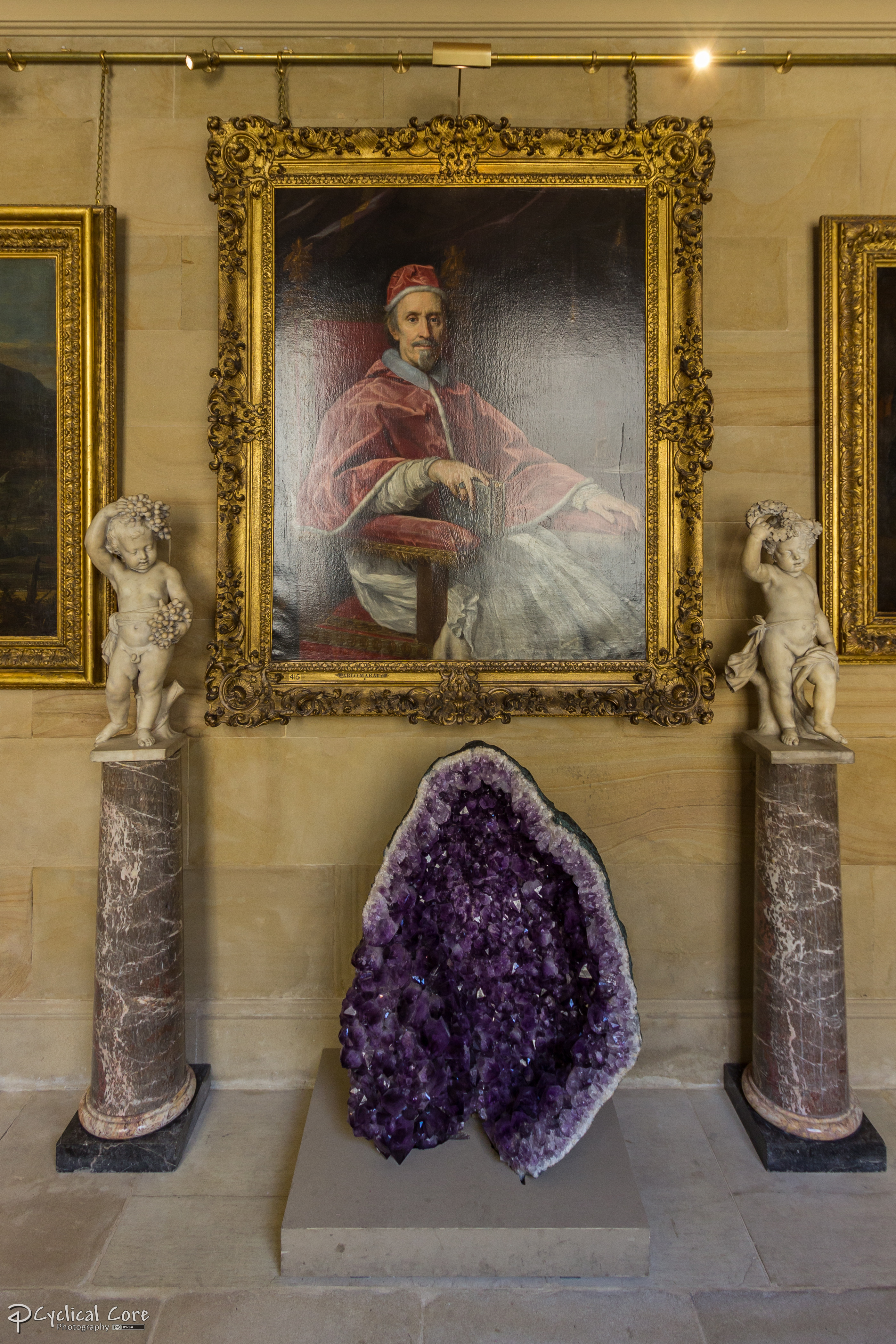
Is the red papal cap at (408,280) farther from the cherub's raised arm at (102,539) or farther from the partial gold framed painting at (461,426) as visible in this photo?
the cherub's raised arm at (102,539)

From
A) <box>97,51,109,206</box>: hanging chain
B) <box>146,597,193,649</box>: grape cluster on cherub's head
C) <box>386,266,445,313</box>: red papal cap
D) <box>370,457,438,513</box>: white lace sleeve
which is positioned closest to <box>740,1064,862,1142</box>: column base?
<box>370,457,438,513</box>: white lace sleeve

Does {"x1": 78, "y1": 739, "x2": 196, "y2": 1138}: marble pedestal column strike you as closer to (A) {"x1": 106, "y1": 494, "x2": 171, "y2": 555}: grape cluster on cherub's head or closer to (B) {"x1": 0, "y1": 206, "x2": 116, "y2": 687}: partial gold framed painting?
(B) {"x1": 0, "y1": 206, "x2": 116, "y2": 687}: partial gold framed painting

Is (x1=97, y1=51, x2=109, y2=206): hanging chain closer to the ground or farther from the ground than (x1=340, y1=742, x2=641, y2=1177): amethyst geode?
farther from the ground

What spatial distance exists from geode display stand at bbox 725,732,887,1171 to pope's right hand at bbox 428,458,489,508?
1.54m

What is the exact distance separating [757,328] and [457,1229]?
3.56 m

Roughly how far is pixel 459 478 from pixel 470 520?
0.60 feet

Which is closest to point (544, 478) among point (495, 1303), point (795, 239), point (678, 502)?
point (678, 502)

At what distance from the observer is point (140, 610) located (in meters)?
3.11

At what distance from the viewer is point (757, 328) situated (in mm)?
3486

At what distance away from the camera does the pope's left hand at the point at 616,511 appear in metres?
3.40

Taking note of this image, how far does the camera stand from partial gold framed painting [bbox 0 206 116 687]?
337 centimetres

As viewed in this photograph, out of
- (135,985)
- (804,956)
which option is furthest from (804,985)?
(135,985)

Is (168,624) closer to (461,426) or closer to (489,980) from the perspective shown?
(461,426)

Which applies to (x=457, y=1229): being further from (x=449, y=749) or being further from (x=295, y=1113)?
(x=449, y=749)
